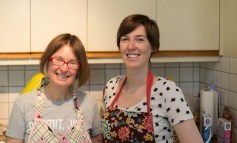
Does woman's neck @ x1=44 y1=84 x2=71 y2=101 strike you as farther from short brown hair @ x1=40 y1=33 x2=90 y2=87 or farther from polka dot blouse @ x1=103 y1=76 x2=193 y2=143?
polka dot blouse @ x1=103 y1=76 x2=193 y2=143

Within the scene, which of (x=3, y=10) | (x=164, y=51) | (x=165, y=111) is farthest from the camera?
(x=164, y=51)

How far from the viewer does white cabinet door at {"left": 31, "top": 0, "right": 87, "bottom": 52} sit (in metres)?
1.73

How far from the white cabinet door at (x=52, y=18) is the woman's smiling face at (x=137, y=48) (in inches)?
20.1

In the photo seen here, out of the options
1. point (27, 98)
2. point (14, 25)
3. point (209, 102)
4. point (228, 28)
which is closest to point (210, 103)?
point (209, 102)

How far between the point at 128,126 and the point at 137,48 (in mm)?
325

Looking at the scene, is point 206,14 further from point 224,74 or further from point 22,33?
point 22,33

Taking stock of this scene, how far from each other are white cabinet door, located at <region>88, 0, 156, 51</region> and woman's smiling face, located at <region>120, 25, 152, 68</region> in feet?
1.51

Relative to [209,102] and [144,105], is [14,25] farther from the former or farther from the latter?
[209,102]

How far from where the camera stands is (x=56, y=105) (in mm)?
1336

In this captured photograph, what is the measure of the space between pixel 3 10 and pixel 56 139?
2.59 ft

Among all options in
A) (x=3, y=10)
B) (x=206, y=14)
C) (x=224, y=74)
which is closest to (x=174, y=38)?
(x=206, y=14)

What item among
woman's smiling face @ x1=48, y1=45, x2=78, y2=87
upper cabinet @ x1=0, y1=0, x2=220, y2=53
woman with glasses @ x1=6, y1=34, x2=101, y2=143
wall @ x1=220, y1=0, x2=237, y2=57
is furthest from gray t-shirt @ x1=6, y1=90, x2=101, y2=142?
wall @ x1=220, y1=0, x2=237, y2=57

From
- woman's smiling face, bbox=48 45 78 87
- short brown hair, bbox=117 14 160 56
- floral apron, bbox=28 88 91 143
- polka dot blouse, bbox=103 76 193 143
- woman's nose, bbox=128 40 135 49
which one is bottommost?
floral apron, bbox=28 88 91 143

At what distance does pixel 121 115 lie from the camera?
137 cm
